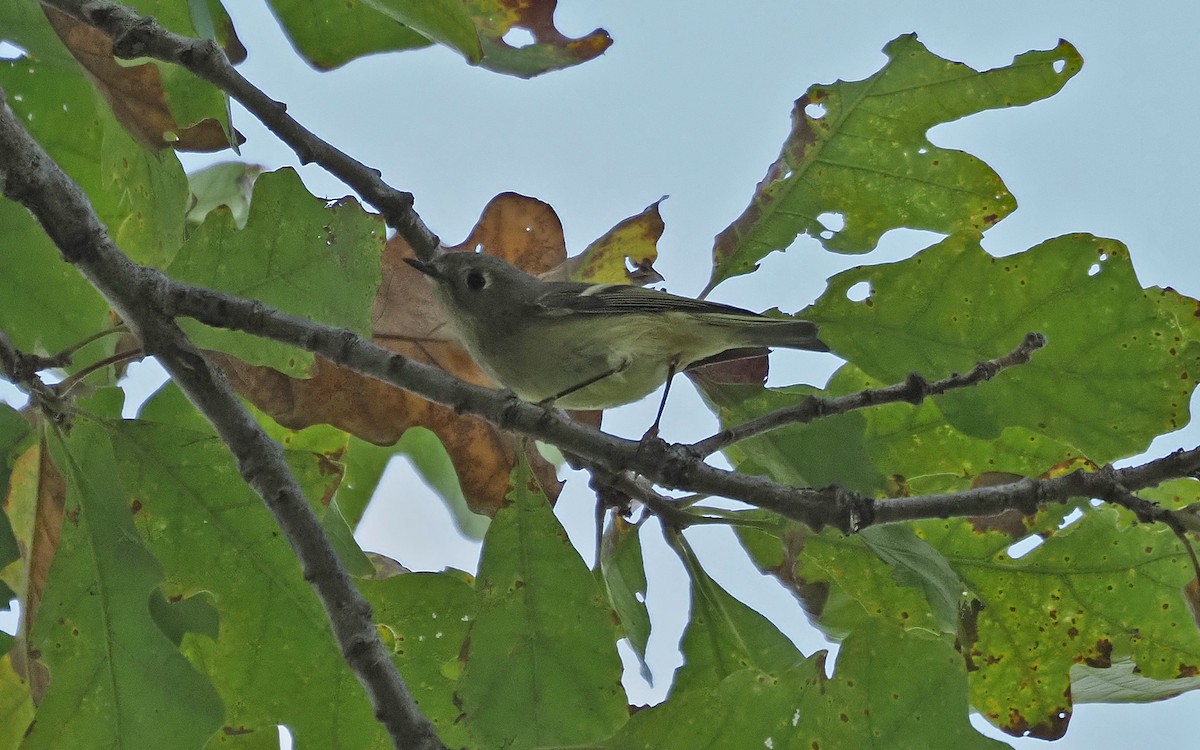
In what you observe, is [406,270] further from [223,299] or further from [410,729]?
[410,729]

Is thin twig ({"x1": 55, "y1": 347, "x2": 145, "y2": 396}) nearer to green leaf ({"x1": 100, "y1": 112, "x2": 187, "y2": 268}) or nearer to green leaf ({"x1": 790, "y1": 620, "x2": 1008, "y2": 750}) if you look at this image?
green leaf ({"x1": 100, "y1": 112, "x2": 187, "y2": 268})

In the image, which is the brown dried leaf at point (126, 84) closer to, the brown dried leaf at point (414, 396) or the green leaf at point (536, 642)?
the brown dried leaf at point (414, 396)

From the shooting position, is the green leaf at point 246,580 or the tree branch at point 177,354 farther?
the green leaf at point 246,580

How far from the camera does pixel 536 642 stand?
6.61ft

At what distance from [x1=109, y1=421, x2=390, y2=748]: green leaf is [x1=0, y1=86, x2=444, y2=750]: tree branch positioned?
223 millimetres

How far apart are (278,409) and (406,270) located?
0.48m

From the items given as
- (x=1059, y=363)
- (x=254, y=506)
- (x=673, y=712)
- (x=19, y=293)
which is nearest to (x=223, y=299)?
(x=254, y=506)

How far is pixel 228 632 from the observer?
2.03m

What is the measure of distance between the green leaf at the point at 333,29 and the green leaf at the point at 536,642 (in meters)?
0.88

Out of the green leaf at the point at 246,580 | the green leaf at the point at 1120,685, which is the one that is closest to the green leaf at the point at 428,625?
the green leaf at the point at 246,580

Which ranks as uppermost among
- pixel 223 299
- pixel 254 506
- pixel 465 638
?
pixel 223 299

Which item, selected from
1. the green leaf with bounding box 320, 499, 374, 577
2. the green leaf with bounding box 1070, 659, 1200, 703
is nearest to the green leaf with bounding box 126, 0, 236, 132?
the green leaf with bounding box 320, 499, 374, 577

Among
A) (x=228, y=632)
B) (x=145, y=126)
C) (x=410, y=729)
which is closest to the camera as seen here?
(x=410, y=729)

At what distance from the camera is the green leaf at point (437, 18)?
197 cm
